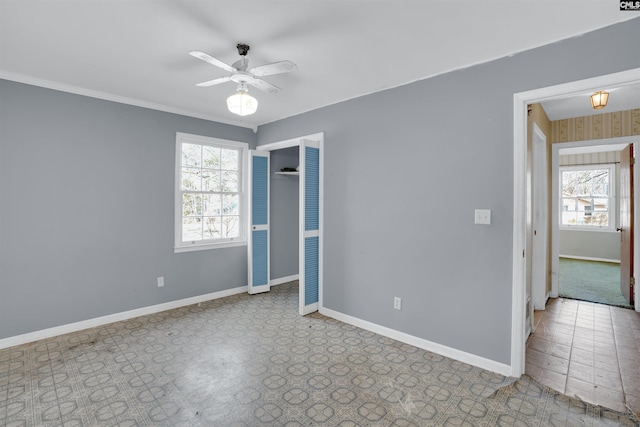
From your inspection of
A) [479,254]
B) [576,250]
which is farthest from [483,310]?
[576,250]

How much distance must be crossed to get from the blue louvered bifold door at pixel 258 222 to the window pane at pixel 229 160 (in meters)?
0.28

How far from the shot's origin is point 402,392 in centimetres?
232

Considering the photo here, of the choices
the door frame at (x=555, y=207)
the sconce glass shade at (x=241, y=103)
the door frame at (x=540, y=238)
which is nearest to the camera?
the sconce glass shade at (x=241, y=103)

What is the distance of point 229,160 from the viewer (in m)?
4.76

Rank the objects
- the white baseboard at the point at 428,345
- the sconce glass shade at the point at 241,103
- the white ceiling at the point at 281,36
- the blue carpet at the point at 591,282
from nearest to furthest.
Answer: the white ceiling at the point at 281,36
the sconce glass shade at the point at 241,103
the white baseboard at the point at 428,345
the blue carpet at the point at 591,282

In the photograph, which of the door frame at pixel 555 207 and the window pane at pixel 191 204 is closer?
the window pane at pixel 191 204

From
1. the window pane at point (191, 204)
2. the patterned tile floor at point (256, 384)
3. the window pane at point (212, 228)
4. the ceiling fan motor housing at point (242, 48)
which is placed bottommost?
the patterned tile floor at point (256, 384)

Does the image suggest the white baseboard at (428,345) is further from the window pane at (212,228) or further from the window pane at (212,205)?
the window pane at (212,205)

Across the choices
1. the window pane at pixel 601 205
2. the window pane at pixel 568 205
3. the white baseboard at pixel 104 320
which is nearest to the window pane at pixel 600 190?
the window pane at pixel 601 205

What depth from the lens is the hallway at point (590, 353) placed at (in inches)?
92.4

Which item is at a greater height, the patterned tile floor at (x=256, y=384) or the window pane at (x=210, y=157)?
the window pane at (x=210, y=157)

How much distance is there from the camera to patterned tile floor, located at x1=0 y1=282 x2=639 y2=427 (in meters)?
2.04

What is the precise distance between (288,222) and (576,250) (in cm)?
706

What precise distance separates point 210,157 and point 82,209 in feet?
5.57
